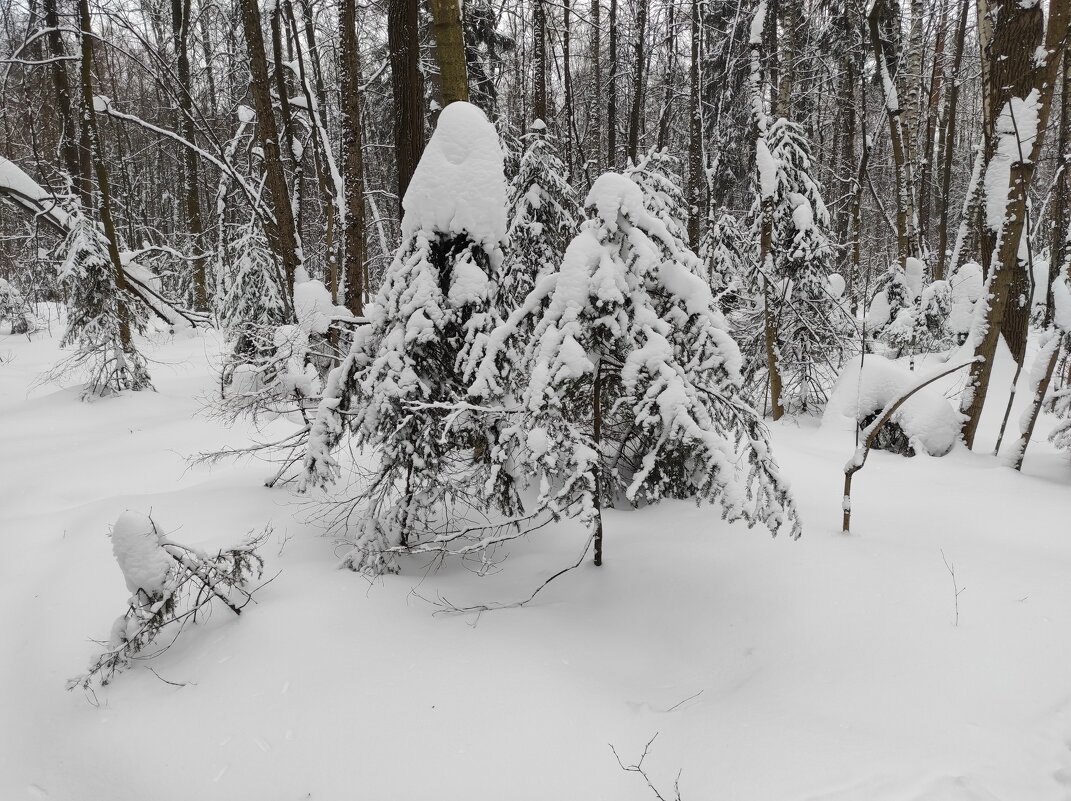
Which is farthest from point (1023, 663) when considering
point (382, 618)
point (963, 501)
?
point (382, 618)

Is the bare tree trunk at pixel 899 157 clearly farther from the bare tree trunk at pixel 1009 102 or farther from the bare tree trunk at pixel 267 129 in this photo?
the bare tree trunk at pixel 267 129

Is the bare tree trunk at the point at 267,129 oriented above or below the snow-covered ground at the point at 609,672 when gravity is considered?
above

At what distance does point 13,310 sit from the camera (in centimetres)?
1878

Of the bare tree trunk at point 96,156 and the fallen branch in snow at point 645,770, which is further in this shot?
the bare tree trunk at point 96,156

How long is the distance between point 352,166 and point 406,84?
4.11ft

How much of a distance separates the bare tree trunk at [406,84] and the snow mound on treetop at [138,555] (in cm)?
395

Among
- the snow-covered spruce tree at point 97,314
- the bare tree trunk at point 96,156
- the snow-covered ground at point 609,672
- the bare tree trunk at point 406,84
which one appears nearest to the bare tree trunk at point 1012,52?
the snow-covered ground at point 609,672

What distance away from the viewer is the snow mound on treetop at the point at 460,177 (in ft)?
13.4

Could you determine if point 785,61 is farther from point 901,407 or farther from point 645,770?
point 645,770

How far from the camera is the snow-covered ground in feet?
8.93

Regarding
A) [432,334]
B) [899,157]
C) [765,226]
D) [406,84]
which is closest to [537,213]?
[406,84]

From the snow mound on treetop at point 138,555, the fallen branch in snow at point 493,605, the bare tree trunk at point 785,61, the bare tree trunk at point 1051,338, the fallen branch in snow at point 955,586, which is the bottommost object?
the fallen branch in snow at point 493,605

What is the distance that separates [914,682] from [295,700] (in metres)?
3.28

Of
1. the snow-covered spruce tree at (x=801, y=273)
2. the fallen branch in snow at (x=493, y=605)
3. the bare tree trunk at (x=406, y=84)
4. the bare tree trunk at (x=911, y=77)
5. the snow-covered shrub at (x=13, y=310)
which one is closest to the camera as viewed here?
the fallen branch in snow at (x=493, y=605)
